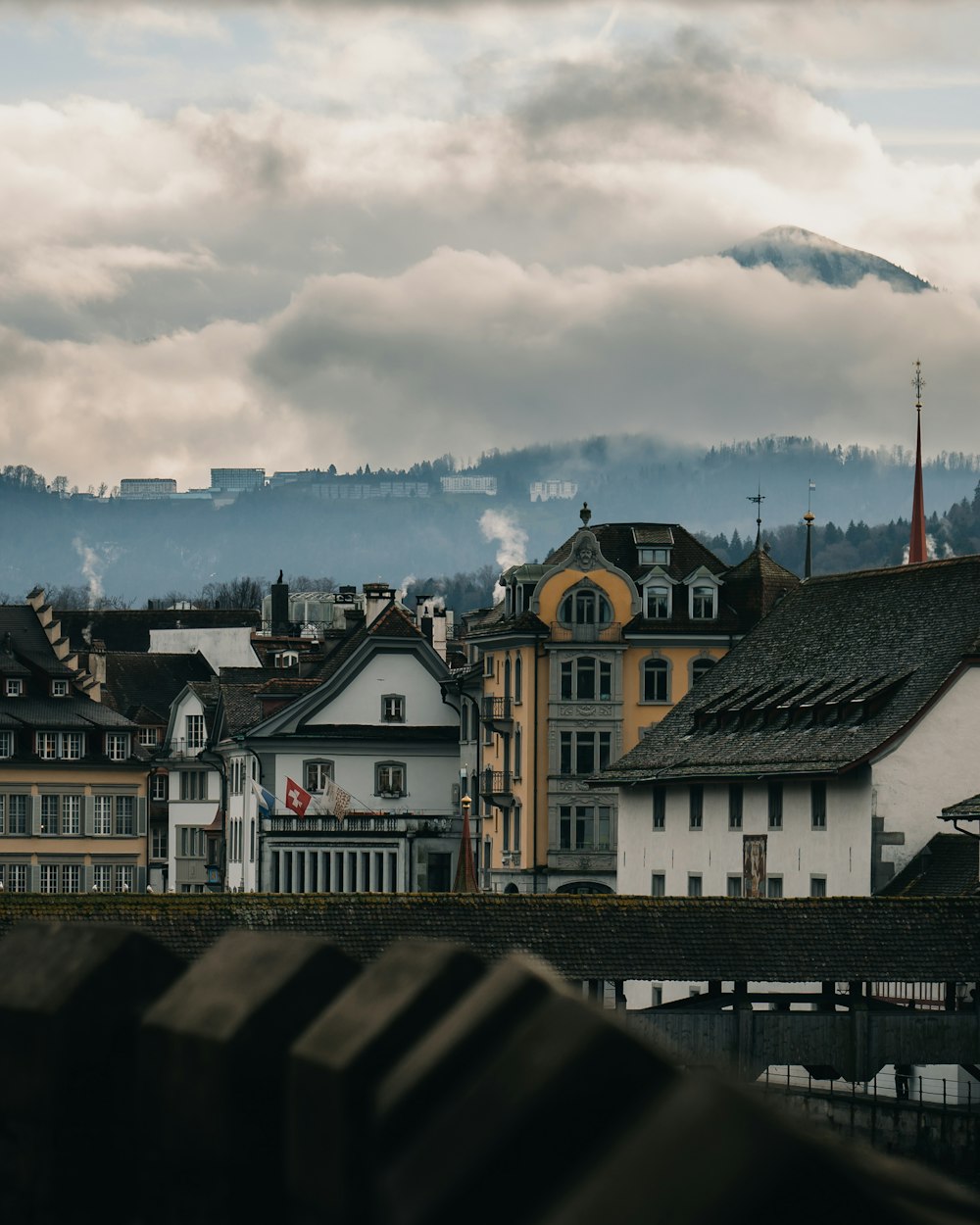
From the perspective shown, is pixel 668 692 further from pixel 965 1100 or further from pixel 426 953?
pixel 426 953

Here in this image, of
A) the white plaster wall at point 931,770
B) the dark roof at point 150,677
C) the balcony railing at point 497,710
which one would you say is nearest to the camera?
the white plaster wall at point 931,770

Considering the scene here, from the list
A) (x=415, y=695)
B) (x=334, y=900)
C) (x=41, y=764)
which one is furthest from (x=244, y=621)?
(x=334, y=900)

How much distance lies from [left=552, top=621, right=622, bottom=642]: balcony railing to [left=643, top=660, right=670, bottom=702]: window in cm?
155

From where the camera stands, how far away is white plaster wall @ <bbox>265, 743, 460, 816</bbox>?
11250cm

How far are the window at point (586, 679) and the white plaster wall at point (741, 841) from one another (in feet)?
46.2

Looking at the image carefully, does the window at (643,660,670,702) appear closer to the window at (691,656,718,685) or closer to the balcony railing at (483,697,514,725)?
the window at (691,656,718,685)

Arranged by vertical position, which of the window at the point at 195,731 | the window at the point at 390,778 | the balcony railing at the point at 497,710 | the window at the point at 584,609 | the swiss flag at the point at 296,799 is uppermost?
the window at the point at 584,609

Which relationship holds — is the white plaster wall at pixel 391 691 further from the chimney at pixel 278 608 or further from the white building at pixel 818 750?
the chimney at pixel 278 608

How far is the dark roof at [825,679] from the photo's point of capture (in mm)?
72688

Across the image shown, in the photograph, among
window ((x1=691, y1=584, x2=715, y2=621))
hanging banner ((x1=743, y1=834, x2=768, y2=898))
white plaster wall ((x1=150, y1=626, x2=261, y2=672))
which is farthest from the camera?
white plaster wall ((x1=150, y1=626, x2=261, y2=672))

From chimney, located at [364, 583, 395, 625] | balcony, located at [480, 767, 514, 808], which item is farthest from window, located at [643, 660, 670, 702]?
chimney, located at [364, 583, 395, 625]

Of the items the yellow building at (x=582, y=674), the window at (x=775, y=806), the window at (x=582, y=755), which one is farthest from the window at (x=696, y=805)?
the window at (x=582, y=755)

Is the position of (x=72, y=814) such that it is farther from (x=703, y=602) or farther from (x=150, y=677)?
(x=703, y=602)

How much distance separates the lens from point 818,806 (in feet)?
237
